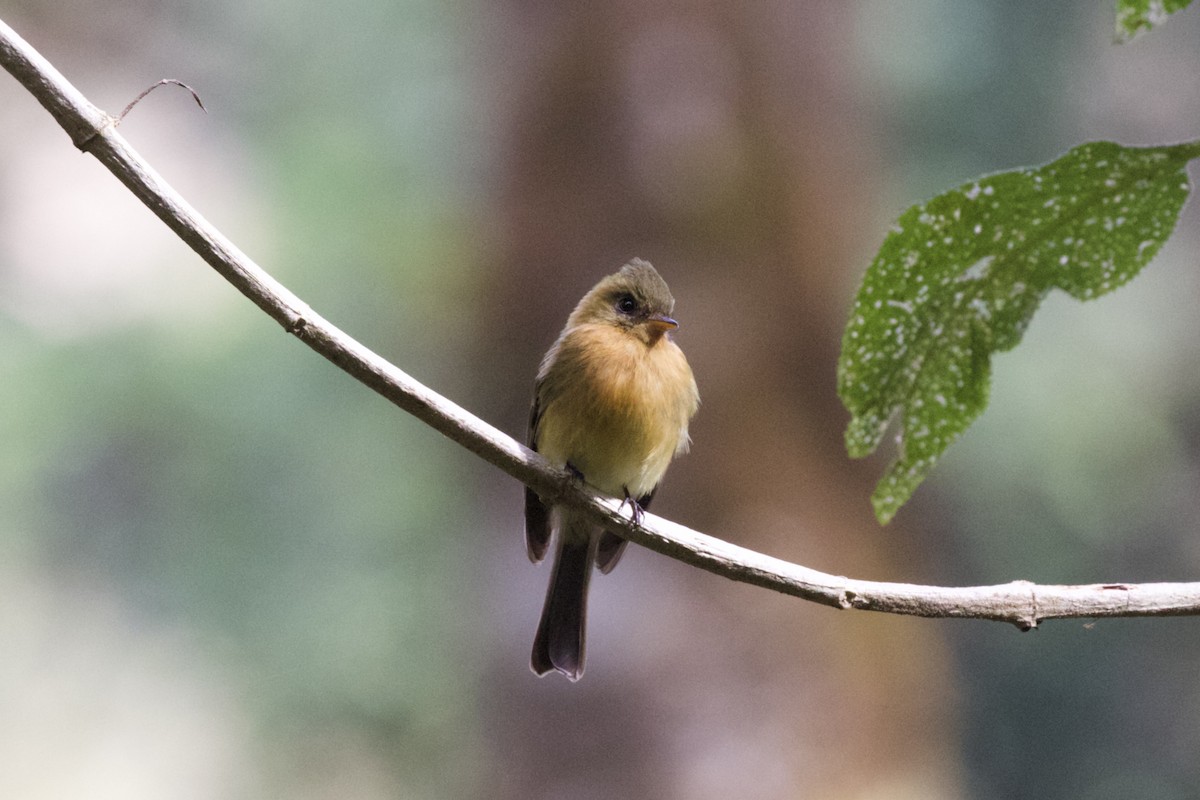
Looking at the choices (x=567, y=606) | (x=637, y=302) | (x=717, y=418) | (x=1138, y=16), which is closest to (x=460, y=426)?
(x=1138, y=16)

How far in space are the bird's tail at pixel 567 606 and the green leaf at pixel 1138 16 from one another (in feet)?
6.07

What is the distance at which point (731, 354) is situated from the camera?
352cm

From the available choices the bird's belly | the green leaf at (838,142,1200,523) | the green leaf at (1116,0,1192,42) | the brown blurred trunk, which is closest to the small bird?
the bird's belly

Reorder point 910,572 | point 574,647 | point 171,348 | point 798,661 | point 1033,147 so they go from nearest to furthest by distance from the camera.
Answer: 1. point 574,647
2. point 798,661
3. point 910,572
4. point 171,348
5. point 1033,147

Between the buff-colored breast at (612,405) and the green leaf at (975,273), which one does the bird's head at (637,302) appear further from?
the green leaf at (975,273)

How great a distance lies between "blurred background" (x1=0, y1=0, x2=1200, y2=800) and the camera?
3480 millimetres

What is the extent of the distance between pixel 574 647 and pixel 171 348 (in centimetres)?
224

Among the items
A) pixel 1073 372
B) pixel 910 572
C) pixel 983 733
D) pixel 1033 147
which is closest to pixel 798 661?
pixel 910 572

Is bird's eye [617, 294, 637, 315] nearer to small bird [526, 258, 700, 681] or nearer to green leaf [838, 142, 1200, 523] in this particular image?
small bird [526, 258, 700, 681]

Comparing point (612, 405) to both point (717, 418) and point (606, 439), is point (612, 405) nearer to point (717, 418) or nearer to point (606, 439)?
point (606, 439)

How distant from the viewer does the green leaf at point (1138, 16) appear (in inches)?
31.4

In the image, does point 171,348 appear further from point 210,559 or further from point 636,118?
point 636,118

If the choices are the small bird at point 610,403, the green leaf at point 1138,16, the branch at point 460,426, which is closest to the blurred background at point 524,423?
the small bird at point 610,403

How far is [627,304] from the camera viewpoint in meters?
2.47
